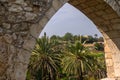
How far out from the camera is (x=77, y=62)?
18.0 meters

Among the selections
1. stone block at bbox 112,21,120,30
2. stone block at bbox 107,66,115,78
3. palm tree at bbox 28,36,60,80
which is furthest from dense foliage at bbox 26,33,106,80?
stone block at bbox 112,21,120,30

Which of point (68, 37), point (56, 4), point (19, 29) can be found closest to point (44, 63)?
point (56, 4)

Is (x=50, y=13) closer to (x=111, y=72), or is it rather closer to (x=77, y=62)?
(x=111, y=72)

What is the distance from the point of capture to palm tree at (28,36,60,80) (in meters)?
17.3

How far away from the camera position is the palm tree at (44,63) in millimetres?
17312

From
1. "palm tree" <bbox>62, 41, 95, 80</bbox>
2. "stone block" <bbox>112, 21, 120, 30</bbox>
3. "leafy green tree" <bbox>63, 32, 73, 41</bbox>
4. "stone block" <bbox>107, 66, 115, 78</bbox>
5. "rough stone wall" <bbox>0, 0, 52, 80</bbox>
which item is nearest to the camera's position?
"rough stone wall" <bbox>0, 0, 52, 80</bbox>

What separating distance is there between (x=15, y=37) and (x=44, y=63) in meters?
14.8

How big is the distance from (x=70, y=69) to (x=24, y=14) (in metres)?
15.6

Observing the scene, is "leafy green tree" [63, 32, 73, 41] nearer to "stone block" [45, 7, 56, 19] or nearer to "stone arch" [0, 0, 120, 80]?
"stone block" [45, 7, 56, 19]

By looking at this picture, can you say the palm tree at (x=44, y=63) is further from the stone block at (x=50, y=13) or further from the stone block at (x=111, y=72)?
the stone block at (x=50, y=13)

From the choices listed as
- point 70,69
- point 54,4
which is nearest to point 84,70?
point 70,69

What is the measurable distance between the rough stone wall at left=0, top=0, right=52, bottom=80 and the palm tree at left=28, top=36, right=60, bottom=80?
14.5 m

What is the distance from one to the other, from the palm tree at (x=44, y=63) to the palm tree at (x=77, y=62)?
850 millimetres

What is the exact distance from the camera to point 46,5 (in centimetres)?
303
